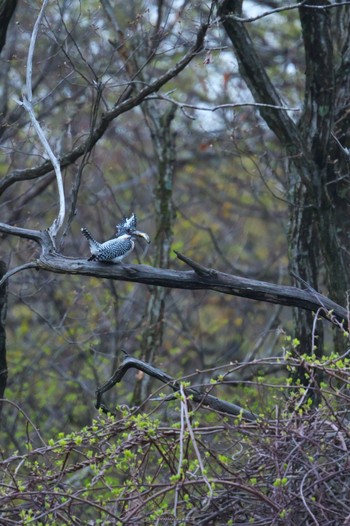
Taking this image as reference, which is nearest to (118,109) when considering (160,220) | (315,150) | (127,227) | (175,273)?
(127,227)

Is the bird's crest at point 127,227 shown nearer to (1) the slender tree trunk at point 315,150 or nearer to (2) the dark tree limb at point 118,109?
(2) the dark tree limb at point 118,109

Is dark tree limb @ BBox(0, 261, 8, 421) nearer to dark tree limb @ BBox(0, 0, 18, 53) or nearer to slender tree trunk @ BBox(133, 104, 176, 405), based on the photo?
dark tree limb @ BBox(0, 0, 18, 53)

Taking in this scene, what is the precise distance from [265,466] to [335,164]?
12.9ft

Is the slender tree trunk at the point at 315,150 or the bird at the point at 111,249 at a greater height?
the slender tree trunk at the point at 315,150

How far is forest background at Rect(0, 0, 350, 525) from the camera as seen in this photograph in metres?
4.82

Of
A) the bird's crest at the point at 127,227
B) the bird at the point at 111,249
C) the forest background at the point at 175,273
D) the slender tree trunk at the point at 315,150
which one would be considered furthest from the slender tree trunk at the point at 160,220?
the bird at the point at 111,249

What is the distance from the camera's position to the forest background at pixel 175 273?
4.82 meters

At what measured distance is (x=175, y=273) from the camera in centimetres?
580

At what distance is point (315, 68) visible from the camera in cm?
816

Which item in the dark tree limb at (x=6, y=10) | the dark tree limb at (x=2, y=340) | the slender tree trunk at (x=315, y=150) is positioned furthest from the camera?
the slender tree trunk at (x=315, y=150)

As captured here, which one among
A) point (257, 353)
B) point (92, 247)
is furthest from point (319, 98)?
point (257, 353)

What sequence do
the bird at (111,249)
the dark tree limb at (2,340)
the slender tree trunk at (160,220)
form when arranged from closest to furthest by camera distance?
the bird at (111,249), the dark tree limb at (2,340), the slender tree trunk at (160,220)

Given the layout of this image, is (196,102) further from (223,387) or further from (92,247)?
→ (92,247)

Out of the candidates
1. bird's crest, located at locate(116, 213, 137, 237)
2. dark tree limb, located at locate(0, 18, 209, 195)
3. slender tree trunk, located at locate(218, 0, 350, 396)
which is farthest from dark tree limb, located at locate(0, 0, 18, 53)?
bird's crest, located at locate(116, 213, 137, 237)
